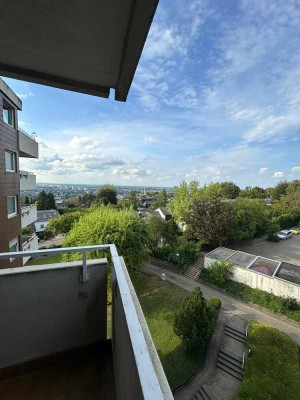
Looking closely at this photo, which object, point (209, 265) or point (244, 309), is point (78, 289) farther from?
point (209, 265)

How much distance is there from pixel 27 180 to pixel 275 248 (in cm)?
2249

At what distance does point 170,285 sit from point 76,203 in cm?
5371

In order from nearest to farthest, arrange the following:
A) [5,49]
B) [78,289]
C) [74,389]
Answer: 1. [5,49]
2. [74,389]
3. [78,289]

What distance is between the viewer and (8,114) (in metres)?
8.45

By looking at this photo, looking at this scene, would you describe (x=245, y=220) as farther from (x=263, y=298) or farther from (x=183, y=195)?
(x=263, y=298)

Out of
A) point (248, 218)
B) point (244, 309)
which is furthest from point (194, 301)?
point (248, 218)

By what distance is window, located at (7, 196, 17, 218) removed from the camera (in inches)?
338

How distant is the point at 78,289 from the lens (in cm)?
285

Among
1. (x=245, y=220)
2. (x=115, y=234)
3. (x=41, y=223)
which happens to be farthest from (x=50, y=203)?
(x=115, y=234)

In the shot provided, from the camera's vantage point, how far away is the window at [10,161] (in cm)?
824

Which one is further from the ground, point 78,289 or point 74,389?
point 78,289

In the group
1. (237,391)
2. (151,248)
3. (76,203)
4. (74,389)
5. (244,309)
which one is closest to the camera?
(74,389)

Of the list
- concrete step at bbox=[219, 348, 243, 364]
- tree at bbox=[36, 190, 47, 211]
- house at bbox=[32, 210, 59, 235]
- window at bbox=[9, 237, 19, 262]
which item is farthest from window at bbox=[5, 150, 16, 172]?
tree at bbox=[36, 190, 47, 211]

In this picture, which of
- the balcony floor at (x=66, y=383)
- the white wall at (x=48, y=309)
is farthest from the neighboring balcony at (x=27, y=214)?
the balcony floor at (x=66, y=383)
